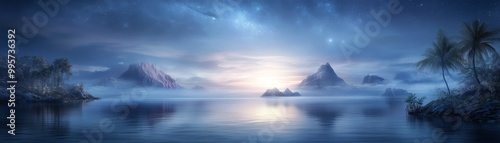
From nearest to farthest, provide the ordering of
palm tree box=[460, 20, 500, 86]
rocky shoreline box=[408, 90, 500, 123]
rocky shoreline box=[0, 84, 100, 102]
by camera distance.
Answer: rocky shoreline box=[408, 90, 500, 123]
palm tree box=[460, 20, 500, 86]
rocky shoreline box=[0, 84, 100, 102]

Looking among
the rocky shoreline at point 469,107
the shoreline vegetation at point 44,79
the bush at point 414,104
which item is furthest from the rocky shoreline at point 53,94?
the rocky shoreline at point 469,107

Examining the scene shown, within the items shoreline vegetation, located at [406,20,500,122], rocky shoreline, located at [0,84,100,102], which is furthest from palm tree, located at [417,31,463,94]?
rocky shoreline, located at [0,84,100,102]

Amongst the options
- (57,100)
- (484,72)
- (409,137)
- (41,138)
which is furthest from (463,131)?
(57,100)

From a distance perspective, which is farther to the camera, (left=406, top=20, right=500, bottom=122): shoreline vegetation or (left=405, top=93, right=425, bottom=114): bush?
(left=405, top=93, right=425, bottom=114): bush

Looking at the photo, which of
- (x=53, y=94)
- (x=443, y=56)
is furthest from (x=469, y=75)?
(x=53, y=94)

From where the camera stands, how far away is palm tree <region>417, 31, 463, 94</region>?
60.3m

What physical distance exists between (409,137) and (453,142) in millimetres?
3962

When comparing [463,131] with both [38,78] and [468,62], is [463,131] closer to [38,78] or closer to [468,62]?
[468,62]

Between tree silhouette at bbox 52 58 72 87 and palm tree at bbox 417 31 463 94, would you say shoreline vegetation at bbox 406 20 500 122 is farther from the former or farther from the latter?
tree silhouette at bbox 52 58 72 87

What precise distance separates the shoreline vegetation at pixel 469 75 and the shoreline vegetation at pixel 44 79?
125 meters

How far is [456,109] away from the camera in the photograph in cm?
4953

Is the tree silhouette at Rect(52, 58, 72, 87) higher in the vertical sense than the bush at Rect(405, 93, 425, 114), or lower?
higher

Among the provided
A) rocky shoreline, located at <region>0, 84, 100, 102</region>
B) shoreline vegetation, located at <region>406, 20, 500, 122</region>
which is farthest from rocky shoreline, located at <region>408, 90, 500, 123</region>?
rocky shoreline, located at <region>0, 84, 100, 102</region>

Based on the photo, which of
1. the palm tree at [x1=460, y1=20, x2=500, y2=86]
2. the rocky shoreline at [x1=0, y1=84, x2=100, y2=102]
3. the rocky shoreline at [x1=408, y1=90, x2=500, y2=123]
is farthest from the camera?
the rocky shoreline at [x1=0, y1=84, x2=100, y2=102]
